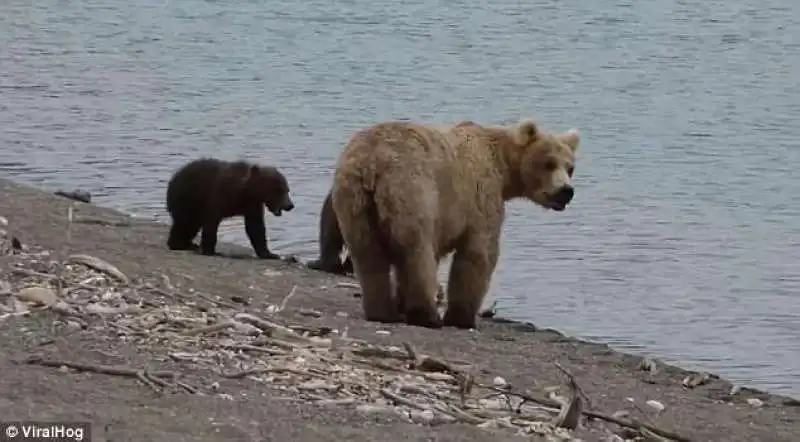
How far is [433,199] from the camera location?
9.87 meters

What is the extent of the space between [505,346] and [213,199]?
13.2 feet

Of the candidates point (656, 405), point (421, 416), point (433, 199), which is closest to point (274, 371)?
point (421, 416)

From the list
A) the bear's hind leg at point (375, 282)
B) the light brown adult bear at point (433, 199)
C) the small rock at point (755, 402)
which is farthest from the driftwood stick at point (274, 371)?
the small rock at point (755, 402)

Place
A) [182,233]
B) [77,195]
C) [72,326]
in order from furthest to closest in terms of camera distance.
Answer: [77,195] → [182,233] → [72,326]

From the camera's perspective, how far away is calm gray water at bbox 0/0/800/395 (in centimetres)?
1470

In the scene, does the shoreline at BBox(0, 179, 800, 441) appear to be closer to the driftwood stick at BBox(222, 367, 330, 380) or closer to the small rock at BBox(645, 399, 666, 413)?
the small rock at BBox(645, 399, 666, 413)

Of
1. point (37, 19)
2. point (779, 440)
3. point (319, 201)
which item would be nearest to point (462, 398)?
point (779, 440)

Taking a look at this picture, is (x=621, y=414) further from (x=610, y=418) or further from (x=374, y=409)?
(x=374, y=409)

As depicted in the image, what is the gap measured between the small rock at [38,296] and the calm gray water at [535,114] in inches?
221

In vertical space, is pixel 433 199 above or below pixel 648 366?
above

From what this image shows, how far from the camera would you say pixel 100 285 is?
877 cm

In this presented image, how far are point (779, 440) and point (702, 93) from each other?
19.3 m

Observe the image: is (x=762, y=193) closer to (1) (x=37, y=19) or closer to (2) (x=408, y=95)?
(2) (x=408, y=95)

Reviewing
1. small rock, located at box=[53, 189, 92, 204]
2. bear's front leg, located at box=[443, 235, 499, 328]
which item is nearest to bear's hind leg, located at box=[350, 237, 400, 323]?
bear's front leg, located at box=[443, 235, 499, 328]
